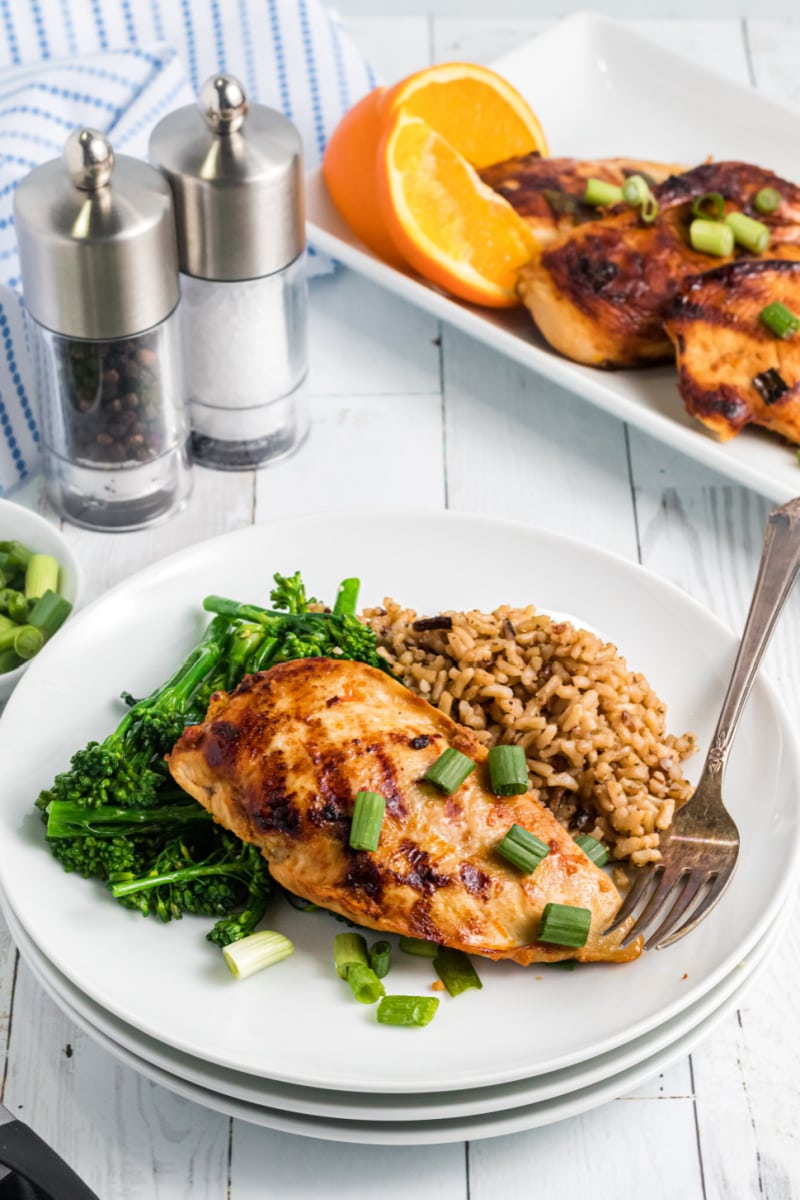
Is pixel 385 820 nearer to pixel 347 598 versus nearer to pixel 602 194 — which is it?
pixel 347 598

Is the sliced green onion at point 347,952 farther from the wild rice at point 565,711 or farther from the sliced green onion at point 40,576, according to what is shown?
the sliced green onion at point 40,576

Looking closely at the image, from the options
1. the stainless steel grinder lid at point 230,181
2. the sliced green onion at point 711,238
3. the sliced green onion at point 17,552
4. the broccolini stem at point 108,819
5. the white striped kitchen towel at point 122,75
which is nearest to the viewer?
the broccolini stem at point 108,819

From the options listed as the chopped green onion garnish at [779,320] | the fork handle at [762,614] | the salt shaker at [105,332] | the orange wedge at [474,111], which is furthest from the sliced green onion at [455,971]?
the orange wedge at [474,111]

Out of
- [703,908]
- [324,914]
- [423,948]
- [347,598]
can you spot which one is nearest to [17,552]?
[347,598]

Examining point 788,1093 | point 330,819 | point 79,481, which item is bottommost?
point 788,1093

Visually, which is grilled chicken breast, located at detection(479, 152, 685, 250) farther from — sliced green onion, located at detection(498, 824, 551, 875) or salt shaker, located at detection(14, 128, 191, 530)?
sliced green onion, located at detection(498, 824, 551, 875)

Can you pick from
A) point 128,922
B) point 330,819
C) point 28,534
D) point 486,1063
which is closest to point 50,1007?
point 128,922

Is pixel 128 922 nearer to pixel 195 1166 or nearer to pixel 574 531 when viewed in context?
pixel 195 1166
